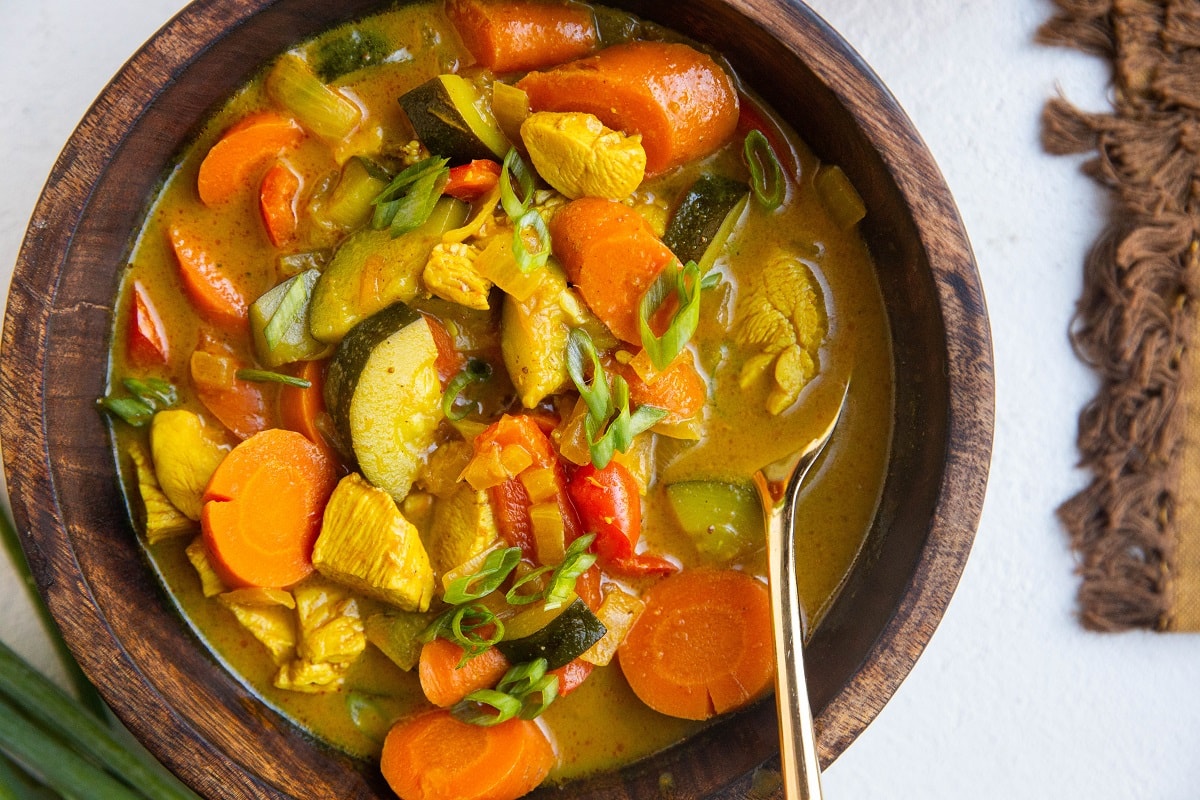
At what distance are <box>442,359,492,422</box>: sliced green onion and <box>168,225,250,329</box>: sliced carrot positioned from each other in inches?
20.1

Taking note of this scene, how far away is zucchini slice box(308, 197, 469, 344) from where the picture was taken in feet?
7.43

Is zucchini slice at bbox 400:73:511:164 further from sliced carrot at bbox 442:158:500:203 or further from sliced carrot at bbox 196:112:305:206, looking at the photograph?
sliced carrot at bbox 196:112:305:206

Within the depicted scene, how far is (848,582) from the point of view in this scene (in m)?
2.48

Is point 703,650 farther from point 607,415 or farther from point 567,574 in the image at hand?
point 607,415

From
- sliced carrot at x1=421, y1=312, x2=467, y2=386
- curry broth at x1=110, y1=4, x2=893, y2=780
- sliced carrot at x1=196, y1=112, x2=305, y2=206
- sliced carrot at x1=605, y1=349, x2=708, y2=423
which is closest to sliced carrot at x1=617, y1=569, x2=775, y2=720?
curry broth at x1=110, y1=4, x2=893, y2=780

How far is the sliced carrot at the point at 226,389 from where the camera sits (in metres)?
2.33

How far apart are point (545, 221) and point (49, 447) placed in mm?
1172

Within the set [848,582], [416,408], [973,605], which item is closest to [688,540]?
[848,582]

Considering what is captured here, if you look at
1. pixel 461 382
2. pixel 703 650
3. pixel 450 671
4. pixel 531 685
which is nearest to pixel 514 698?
pixel 531 685

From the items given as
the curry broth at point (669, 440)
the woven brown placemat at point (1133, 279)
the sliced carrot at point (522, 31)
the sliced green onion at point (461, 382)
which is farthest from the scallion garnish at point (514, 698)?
the woven brown placemat at point (1133, 279)

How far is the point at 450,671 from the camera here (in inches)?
91.9

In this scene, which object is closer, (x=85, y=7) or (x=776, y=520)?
(x=776, y=520)

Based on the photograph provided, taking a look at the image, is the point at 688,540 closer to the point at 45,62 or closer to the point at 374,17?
the point at 374,17

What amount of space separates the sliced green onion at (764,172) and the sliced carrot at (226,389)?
4.21 ft
